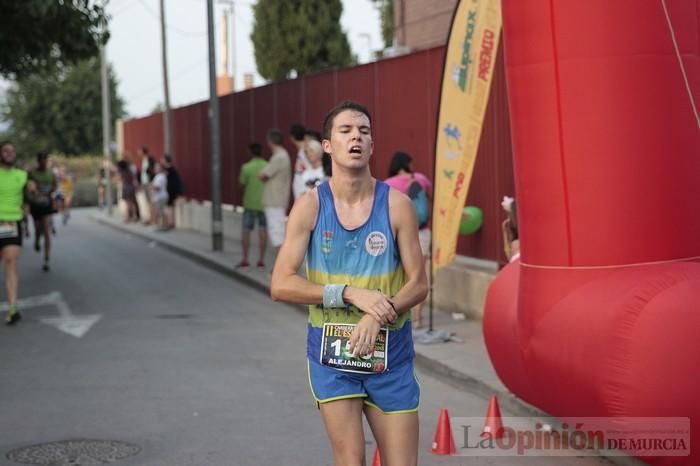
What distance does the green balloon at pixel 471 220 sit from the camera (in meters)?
13.1

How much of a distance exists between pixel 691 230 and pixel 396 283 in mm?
2778

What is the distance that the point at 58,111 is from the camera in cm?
7650

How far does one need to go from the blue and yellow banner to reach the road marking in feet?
13.1

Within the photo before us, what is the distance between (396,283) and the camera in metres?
4.87

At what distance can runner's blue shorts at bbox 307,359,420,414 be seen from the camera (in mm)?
4781

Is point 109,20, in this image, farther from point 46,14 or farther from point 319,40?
point 319,40

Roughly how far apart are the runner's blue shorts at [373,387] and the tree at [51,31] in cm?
1252

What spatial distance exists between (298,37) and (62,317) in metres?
33.7

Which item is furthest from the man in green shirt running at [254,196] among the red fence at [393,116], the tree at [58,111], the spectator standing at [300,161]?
the tree at [58,111]

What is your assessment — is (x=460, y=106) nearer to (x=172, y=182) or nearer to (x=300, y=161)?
(x=300, y=161)

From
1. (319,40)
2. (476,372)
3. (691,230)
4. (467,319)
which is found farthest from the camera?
(319,40)

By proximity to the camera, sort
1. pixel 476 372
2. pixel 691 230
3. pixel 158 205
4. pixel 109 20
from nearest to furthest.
Answer: pixel 691 230 < pixel 476 372 < pixel 109 20 < pixel 158 205

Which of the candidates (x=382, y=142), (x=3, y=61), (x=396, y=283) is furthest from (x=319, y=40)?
(x=396, y=283)

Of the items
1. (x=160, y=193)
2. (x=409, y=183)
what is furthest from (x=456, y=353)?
(x=160, y=193)
